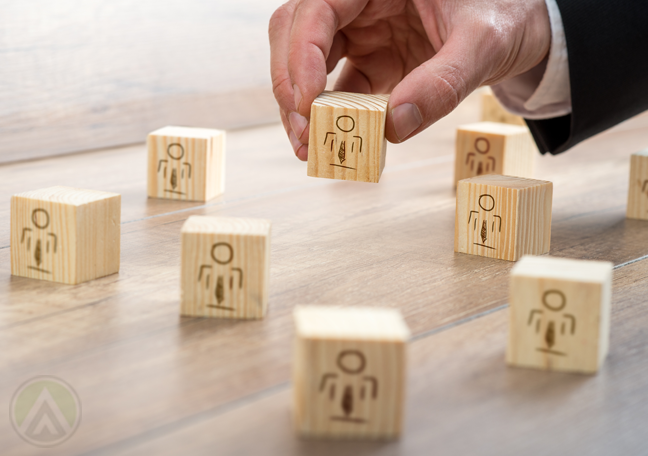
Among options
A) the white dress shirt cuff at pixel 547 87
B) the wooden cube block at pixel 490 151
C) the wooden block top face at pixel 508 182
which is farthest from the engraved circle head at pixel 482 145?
the wooden block top face at pixel 508 182

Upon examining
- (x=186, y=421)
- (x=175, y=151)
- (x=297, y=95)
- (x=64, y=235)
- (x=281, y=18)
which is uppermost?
(x=281, y=18)

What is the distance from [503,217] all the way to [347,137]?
275 millimetres

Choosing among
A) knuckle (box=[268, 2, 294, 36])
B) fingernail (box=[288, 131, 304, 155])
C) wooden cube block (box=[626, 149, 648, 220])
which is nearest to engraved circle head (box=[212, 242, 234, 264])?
fingernail (box=[288, 131, 304, 155])

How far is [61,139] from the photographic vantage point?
6.41 ft

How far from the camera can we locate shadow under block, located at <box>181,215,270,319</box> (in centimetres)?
88

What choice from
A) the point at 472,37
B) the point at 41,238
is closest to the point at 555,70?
the point at 472,37

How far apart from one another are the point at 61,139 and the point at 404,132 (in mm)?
1148

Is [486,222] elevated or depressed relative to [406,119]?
depressed

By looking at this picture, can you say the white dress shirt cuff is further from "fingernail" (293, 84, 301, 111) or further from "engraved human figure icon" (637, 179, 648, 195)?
"fingernail" (293, 84, 301, 111)

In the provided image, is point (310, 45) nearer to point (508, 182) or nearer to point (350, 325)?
point (508, 182)

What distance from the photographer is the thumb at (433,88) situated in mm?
1102

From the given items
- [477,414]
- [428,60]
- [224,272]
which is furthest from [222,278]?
[428,60]

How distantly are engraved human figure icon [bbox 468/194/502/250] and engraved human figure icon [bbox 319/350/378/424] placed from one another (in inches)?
23.3

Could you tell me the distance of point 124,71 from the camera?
2.12 metres
